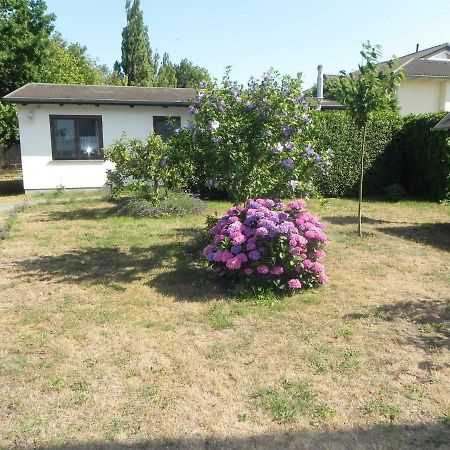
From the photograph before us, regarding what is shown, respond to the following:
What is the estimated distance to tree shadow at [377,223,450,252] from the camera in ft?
27.1

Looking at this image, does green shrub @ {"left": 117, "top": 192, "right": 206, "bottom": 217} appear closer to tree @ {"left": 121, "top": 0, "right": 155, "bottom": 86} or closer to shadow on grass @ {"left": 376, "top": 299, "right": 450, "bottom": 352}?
shadow on grass @ {"left": 376, "top": 299, "right": 450, "bottom": 352}

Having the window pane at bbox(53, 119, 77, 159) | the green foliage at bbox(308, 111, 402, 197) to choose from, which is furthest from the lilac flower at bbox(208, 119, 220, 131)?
the window pane at bbox(53, 119, 77, 159)

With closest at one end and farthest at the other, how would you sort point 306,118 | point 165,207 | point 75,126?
1. point 306,118
2. point 165,207
3. point 75,126

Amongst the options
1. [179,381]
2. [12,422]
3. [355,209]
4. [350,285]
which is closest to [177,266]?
[350,285]

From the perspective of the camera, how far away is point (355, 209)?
12.0 meters

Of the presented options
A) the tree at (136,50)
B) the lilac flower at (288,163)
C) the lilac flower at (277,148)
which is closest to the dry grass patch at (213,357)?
the lilac flower at (288,163)

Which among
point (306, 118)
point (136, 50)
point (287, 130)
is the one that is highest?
point (136, 50)

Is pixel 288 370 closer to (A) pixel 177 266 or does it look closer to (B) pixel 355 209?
(A) pixel 177 266

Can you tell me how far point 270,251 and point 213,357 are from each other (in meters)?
1.82

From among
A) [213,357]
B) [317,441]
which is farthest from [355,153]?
[317,441]

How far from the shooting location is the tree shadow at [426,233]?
325 inches

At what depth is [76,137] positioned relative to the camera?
49.1 feet

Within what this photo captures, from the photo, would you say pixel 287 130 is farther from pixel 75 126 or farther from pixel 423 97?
pixel 423 97

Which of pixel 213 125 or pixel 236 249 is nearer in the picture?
pixel 236 249
